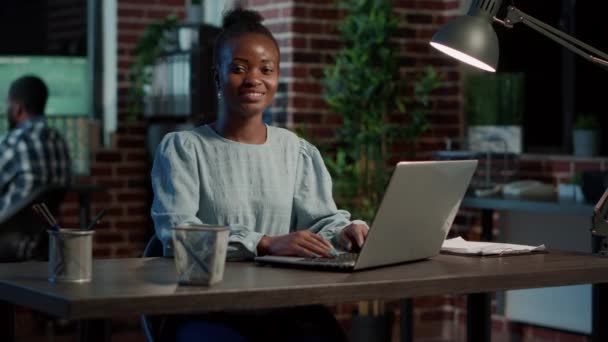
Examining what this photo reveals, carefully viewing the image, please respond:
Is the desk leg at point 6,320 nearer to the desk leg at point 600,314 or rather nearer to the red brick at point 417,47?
the desk leg at point 600,314

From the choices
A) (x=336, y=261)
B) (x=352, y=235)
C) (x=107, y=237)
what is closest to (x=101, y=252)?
(x=107, y=237)

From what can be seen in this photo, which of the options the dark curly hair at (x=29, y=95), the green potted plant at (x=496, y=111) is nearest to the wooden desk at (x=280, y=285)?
the green potted plant at (x=496, y=111)

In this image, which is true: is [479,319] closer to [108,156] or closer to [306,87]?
[306,87]

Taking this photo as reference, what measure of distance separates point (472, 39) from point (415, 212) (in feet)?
1.39

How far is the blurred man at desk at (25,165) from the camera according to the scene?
450 cm

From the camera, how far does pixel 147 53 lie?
5734 millimetres

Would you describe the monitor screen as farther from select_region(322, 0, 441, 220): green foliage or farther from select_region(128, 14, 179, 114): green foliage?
select_region(322, 0, 441, 220): green foliage

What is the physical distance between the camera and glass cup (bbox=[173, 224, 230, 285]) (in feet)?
6.19

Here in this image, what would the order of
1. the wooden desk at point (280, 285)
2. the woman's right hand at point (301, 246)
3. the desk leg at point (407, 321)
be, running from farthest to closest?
the desk leg at point (407, 321)
the woman's right hand at point (301, 246)
the wooden desk at point (280, 285)

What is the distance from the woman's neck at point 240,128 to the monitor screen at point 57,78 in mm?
3483

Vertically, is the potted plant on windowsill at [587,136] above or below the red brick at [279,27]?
below

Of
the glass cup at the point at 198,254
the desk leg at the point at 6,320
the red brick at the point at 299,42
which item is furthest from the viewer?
the red brick at the point at 299,42

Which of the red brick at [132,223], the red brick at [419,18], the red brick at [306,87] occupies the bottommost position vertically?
the red brick at [132,223]

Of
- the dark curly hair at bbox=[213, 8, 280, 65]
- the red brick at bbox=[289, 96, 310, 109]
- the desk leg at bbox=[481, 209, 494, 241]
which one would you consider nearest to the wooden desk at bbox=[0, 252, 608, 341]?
the dark curly hair at bbox=[213, 8, 280, 65]
